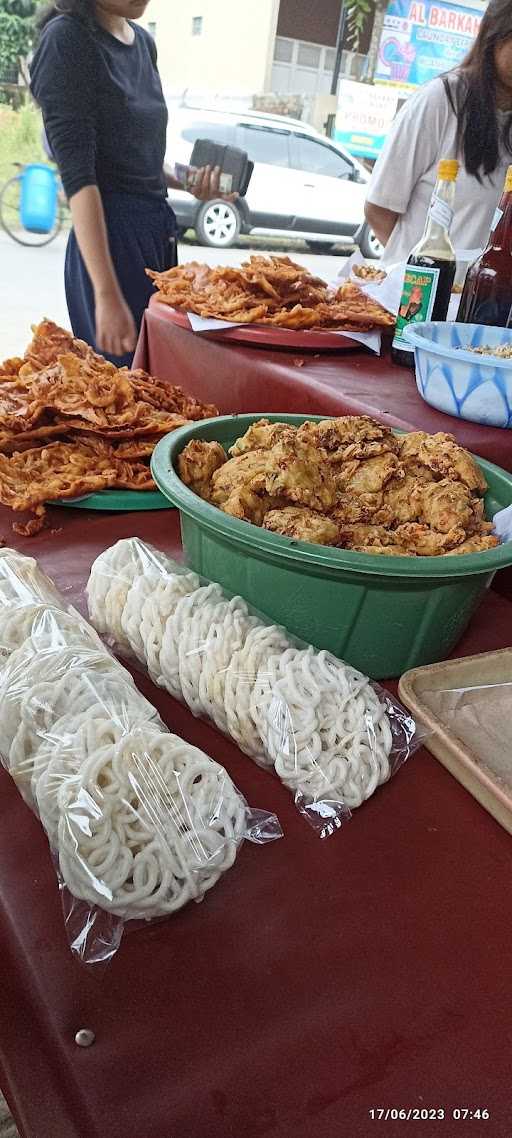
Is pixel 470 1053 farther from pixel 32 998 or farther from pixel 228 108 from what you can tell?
pixel 228 108

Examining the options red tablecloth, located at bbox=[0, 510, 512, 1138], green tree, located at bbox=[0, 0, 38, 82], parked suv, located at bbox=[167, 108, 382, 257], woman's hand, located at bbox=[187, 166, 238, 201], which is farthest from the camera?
parked suv, located at bbox=[167, 108, 382, 257]

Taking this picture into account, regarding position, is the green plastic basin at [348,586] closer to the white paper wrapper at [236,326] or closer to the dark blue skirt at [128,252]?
the white paper wrapper at [236,326]

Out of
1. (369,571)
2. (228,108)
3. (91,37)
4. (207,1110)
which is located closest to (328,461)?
(369,571)

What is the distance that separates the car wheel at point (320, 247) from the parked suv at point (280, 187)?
0.76 feet

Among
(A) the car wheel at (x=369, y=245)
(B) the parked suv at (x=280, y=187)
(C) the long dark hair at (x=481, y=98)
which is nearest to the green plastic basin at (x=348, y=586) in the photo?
(C) the long dark hair at (x=481, y=98)

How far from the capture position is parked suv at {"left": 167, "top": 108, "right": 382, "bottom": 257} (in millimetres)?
7336

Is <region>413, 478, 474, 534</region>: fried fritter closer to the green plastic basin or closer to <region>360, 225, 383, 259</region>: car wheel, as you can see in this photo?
the green plastic basin

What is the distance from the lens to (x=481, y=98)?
2.33 metres

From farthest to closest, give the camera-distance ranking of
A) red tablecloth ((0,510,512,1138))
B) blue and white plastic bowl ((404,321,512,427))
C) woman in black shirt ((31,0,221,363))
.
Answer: woman in black shirt ((31,0,221,363))
blue and white plastic bowl ((404,321,512,427))
red tablecloth ((0,510,512,1138))

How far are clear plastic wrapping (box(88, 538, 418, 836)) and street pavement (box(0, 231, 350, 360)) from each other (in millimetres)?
4117

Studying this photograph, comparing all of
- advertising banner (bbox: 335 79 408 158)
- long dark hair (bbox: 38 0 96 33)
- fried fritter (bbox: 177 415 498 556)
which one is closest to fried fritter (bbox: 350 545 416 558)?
fried fritter (bbox: 177 415 498 556)

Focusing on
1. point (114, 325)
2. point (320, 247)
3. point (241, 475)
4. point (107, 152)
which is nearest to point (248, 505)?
point (241, 475)

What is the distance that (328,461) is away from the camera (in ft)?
3.34

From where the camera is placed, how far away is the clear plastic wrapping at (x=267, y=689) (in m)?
0.74
